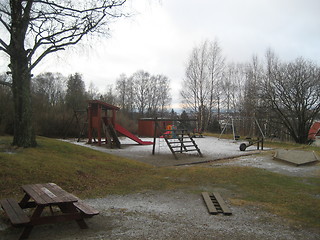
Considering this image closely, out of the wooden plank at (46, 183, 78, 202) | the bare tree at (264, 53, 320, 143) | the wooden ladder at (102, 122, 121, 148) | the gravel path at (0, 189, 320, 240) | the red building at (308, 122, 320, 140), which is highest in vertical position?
the bare tree at (264, 53, 320, 143)

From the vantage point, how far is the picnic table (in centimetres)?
369

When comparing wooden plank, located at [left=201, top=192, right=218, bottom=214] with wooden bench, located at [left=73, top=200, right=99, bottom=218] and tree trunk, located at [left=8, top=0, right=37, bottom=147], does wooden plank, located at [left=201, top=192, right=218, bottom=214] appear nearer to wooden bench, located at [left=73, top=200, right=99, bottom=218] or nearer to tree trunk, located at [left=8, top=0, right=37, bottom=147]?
wooden bench, located at [left=73, top=200, right=99, bottom=218]

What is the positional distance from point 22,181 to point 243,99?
3610 cm

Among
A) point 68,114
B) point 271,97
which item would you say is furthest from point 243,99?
point 68,114

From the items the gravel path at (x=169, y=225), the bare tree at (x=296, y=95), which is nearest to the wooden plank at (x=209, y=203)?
the gravel path at (x=169, y=225)

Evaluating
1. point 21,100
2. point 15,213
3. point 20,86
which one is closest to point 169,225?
point 15,213

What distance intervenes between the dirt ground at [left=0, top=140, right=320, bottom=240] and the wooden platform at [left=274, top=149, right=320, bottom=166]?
237 inches

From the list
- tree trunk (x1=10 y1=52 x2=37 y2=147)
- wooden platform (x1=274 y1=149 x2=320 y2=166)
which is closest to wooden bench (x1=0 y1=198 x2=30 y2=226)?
tree trunk (x1=10 y1=52 x2=37 y2=147)

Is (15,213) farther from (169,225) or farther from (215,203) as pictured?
(215,203)

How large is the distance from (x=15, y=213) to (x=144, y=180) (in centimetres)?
437

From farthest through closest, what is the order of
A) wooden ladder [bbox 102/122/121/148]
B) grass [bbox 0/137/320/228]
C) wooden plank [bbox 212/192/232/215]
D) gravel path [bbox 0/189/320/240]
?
1. wooden ladder [bbox 102/122/121/148]
2. grass [bbox 0/137/320/228]
3. wooden plank [bbox 212/192/232/215]
4. gravel path [bbox 0/189/320/240]

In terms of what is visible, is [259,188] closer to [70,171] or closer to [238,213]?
[238,213]

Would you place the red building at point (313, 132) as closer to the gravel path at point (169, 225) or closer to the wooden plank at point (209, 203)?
the wooden plank at point (209, 203)

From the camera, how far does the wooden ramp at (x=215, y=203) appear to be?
5.17 m
